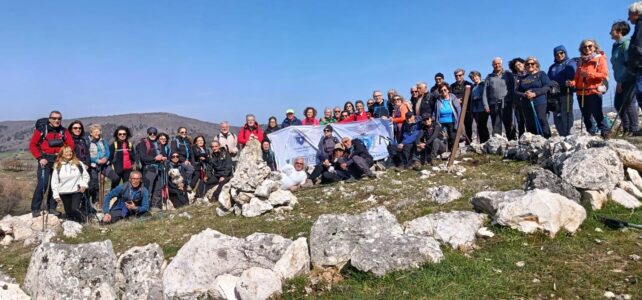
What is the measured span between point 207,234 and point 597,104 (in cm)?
1140

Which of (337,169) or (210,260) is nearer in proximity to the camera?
(210,260)

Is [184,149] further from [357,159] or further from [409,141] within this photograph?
[409,141]

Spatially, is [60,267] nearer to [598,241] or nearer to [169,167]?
[598,241]

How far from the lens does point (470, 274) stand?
5.24m

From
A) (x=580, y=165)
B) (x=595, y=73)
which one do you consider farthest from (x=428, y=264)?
(x=595, y=73)

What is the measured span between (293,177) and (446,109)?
580 centimetres

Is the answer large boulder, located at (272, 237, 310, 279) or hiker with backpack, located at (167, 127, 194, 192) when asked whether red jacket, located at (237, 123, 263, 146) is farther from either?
large boulder, located at (272, 237, 310, 279)

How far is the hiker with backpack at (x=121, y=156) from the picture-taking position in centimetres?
1395

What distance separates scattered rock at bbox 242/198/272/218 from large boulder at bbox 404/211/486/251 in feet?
16.0

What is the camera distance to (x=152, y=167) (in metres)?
14.4

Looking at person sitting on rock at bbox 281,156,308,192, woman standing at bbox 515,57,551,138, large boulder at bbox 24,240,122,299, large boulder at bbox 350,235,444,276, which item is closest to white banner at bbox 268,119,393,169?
person sitting on rock at bbox 281,156,308,192

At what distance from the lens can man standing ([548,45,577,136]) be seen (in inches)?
511

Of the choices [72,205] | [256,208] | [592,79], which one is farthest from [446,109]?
[72,205]

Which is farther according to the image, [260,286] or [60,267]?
[60,267]
